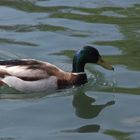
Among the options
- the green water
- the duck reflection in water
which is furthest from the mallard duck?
the duck reflection in water

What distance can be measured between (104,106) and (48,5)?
6.24m

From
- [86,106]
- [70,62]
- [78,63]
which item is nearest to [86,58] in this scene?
[78,63]

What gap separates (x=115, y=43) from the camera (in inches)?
582

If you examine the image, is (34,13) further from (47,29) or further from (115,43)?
(115,43)

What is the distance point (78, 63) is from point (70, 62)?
2.83 feet

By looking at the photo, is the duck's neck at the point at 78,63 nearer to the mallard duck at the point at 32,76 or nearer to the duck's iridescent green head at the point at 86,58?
the duck's iridescent green head at the point at 86,58

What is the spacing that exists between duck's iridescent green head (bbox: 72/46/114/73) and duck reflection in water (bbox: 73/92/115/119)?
2.30ft

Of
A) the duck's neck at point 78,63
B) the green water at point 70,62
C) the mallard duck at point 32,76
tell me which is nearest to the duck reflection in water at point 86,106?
the green water at point 70,62

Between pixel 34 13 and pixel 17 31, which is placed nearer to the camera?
pixel 17 31

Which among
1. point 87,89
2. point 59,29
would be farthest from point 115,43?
point 87,89

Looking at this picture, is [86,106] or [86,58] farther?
[86,58]

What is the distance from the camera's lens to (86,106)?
11789mm

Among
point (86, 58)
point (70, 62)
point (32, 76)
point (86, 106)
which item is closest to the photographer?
point (86, 106)

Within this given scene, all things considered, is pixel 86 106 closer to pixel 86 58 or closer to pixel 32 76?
pixel 32 76
